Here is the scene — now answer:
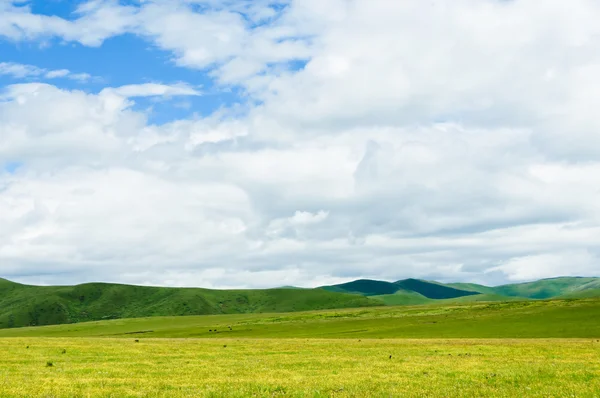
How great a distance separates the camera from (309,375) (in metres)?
34.1

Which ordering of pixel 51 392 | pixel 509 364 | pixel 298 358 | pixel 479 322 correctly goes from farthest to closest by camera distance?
1. pixel 479 322
2. pixel 298 358
3. pixel 509 364
4. pixel 51 392

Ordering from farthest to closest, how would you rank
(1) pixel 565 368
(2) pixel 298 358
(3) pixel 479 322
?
(3) pixel 479 322
(2) pixel 298 358
(1) pixel 565 368

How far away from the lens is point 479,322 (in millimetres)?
124875

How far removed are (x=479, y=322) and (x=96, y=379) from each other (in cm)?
10636

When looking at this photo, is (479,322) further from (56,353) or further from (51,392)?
(51,392)

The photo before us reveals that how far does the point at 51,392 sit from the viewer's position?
86.0 feet

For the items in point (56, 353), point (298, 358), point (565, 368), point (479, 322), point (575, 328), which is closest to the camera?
point (565, 368)

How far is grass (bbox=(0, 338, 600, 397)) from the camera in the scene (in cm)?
2653

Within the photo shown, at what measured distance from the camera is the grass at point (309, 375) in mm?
26531

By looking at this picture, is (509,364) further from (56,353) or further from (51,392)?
(56,353)

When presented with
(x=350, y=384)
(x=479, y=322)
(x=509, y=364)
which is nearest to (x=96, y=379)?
(x=350, y=384)

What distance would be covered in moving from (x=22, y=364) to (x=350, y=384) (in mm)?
25222

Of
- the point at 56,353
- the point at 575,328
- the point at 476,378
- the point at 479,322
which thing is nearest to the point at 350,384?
the point at 476,378

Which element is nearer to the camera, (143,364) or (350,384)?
(350,384)
